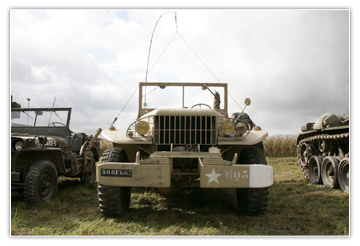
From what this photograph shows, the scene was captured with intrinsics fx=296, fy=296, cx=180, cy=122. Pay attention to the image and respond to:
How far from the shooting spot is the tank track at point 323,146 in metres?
6.18

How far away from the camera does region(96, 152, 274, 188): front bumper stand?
10.4ft

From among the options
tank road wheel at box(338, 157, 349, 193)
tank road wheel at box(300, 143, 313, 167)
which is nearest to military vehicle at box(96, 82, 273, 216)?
tank road wheel at box(338, 157, 349, 193)

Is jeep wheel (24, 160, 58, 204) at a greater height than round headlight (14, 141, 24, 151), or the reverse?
round headlight (14, 141, 24, 151)

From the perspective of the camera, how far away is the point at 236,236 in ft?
9.59

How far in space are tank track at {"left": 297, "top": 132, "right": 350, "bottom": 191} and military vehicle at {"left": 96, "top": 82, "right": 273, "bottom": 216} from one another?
8.74 ft

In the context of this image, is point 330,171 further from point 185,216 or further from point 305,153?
point 185,216

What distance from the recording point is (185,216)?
377 cm

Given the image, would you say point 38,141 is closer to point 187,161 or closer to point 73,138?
point 73,138

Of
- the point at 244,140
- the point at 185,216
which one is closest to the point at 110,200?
the point at 185,216

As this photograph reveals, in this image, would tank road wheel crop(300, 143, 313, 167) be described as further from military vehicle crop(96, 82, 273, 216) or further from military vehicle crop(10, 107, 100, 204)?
military vehicle crop(10, 107, 100, 204)

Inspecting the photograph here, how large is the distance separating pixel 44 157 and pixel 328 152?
6022 mm

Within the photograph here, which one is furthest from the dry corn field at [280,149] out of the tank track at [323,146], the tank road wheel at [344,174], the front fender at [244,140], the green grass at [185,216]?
the front fender at [244,140]

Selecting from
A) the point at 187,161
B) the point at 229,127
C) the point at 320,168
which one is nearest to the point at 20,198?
the point at 187,161

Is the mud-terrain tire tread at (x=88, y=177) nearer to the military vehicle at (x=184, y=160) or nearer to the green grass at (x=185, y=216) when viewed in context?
the green grass at (x=185, y=216)
